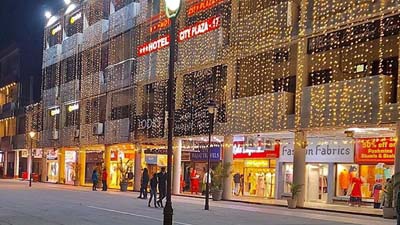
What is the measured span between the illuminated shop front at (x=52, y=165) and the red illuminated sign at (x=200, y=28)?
2687 centimetres

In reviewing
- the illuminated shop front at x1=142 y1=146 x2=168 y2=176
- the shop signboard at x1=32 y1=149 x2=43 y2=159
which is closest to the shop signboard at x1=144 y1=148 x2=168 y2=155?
the illuminated shop front at x1=142 y1=146 x2=168 y2=176

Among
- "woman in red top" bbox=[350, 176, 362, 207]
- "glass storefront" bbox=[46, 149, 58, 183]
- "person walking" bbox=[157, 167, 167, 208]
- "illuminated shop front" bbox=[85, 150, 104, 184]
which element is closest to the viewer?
"person walking" bbox=[157, 167, 167, 208]

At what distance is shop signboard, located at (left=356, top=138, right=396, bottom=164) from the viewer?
28.5 metres

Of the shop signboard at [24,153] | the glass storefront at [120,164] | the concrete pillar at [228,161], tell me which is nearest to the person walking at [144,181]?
the concrete pillar at [228,161]

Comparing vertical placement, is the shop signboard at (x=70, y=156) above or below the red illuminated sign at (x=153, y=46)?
below

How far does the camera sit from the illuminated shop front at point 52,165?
60.9 meters

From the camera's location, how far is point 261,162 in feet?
122

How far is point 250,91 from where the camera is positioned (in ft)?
108

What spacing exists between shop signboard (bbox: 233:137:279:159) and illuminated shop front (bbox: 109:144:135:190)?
999 centimetres

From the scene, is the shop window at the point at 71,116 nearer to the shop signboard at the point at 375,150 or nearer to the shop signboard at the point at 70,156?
the shop signboard at the point at 70,156

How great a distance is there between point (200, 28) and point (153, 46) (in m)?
5.93

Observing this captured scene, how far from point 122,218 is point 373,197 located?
14770 mm

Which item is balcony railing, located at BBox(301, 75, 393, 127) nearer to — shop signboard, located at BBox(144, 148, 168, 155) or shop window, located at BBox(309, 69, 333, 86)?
shop window, located at BBox(309, 69, 333, 86)

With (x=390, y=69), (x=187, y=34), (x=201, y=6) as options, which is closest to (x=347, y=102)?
(x=390, y=69)
